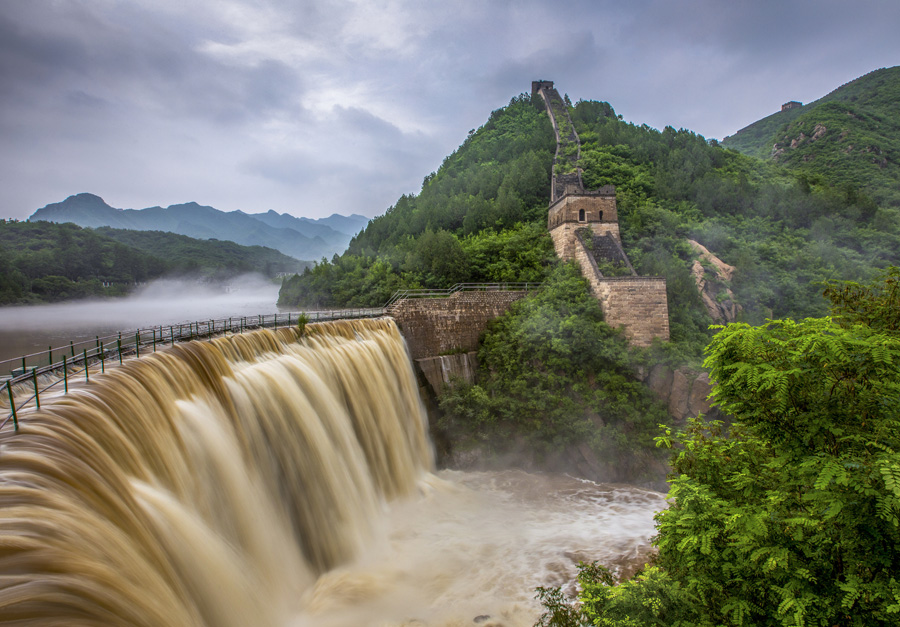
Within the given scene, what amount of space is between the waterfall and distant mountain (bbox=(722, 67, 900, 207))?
169 feet

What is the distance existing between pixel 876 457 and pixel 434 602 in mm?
10588

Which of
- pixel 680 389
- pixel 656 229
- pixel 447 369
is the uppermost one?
pixel 656 229

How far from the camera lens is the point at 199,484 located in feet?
31.0

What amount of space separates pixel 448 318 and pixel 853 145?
236ft

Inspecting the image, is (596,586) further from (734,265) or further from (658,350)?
(734,265)

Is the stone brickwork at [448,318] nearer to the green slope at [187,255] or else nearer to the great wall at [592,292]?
the great wall at [592,292]

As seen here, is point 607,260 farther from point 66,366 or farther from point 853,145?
point 853,145

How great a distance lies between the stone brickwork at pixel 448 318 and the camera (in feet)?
87.0

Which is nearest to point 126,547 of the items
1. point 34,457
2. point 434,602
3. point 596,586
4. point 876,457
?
point 34,457

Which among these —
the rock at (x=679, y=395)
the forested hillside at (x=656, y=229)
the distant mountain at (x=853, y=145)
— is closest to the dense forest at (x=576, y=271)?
the forested hillside at (x=656, y=229)

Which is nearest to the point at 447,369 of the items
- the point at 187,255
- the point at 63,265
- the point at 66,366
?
the point at 66,366

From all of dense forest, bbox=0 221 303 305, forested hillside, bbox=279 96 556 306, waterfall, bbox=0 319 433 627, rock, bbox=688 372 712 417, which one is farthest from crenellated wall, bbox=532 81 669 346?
dense forest, bbox=0 221 303 305

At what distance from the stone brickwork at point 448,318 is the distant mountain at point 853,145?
38.3 meters

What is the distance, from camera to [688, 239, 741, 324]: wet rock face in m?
30.8
